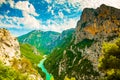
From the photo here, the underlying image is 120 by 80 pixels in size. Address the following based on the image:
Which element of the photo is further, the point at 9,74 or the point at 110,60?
the point at 9,74

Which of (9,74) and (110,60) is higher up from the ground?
(9,74)

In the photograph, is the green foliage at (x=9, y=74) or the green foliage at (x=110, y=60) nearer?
the green foliage at (x=110, y=60)

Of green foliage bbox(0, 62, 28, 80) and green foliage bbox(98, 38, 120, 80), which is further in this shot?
green foliage bbox(0, 62, 28, 80)

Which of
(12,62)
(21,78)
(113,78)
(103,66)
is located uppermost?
(12,62)

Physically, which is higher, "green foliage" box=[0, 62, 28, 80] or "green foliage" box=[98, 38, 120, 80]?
"green foliage" box=[0, 62, 28, 80]

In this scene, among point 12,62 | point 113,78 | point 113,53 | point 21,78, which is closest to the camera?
point 113,78

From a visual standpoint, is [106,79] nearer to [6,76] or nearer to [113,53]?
[113,53]

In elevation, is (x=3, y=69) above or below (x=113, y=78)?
above

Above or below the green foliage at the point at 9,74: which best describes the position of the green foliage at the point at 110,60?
below

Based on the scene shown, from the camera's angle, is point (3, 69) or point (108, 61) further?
point (3, 69)

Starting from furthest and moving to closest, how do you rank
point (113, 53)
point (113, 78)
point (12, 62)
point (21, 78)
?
point (12, 62), point (21, 78), point (113, 53), point (113, 78)

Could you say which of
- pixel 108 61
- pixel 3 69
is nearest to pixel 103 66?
pixel 108 61
